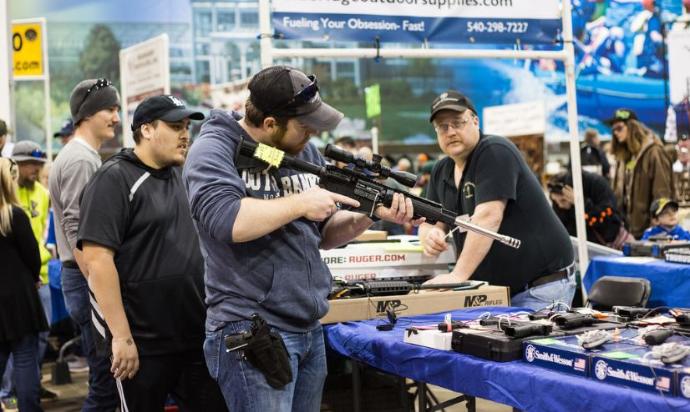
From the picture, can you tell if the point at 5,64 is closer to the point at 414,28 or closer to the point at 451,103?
the point at 414,28

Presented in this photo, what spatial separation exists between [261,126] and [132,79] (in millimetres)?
5184

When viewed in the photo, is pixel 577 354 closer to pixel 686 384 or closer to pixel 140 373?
pixel 686 384

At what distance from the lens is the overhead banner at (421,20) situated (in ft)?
15.3

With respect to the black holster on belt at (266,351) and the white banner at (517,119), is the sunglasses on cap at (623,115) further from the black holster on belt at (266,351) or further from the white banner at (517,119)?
the black holster on belt at (266,351)

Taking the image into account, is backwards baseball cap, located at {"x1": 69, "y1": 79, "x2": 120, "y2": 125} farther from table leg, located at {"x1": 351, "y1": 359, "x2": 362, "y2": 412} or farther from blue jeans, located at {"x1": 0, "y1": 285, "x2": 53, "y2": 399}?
blue jeans, located at {"x1": 0, "y1": 285, "x2": 53, "y2": 399}

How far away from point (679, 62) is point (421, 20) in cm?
359

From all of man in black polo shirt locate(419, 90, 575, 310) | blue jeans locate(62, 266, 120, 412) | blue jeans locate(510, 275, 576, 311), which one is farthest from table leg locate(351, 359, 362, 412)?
blue jeans locate(62, 266, 120, 412)

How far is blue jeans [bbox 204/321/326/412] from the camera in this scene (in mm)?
2295

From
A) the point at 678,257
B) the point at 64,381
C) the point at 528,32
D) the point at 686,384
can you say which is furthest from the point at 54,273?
the point at 686,384

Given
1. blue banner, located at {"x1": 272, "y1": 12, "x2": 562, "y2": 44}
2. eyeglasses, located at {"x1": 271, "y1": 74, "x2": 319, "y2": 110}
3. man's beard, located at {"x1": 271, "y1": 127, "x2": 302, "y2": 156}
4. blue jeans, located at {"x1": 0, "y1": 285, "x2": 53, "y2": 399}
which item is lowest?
blue jeans, located at {"x1": 0, "y1": 285, "x2": 53, "y2": 399}

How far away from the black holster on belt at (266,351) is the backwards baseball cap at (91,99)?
211 cm

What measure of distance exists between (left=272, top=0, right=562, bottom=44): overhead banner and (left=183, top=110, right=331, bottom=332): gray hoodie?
2.37 m

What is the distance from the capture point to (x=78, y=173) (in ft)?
12.9

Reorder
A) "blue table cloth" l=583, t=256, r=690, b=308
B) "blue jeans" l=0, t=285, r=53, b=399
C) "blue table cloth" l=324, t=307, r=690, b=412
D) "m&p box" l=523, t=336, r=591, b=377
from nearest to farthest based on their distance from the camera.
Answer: "blue table cloth" l=324, t=307, r=690, b=412 → "m&p box" l=523, t=336, r=591, b=377 → "blue table cloth" l=583, t=256, r=690, b=308 → "blue jeans" l=0, t=285, r=53, b=399
